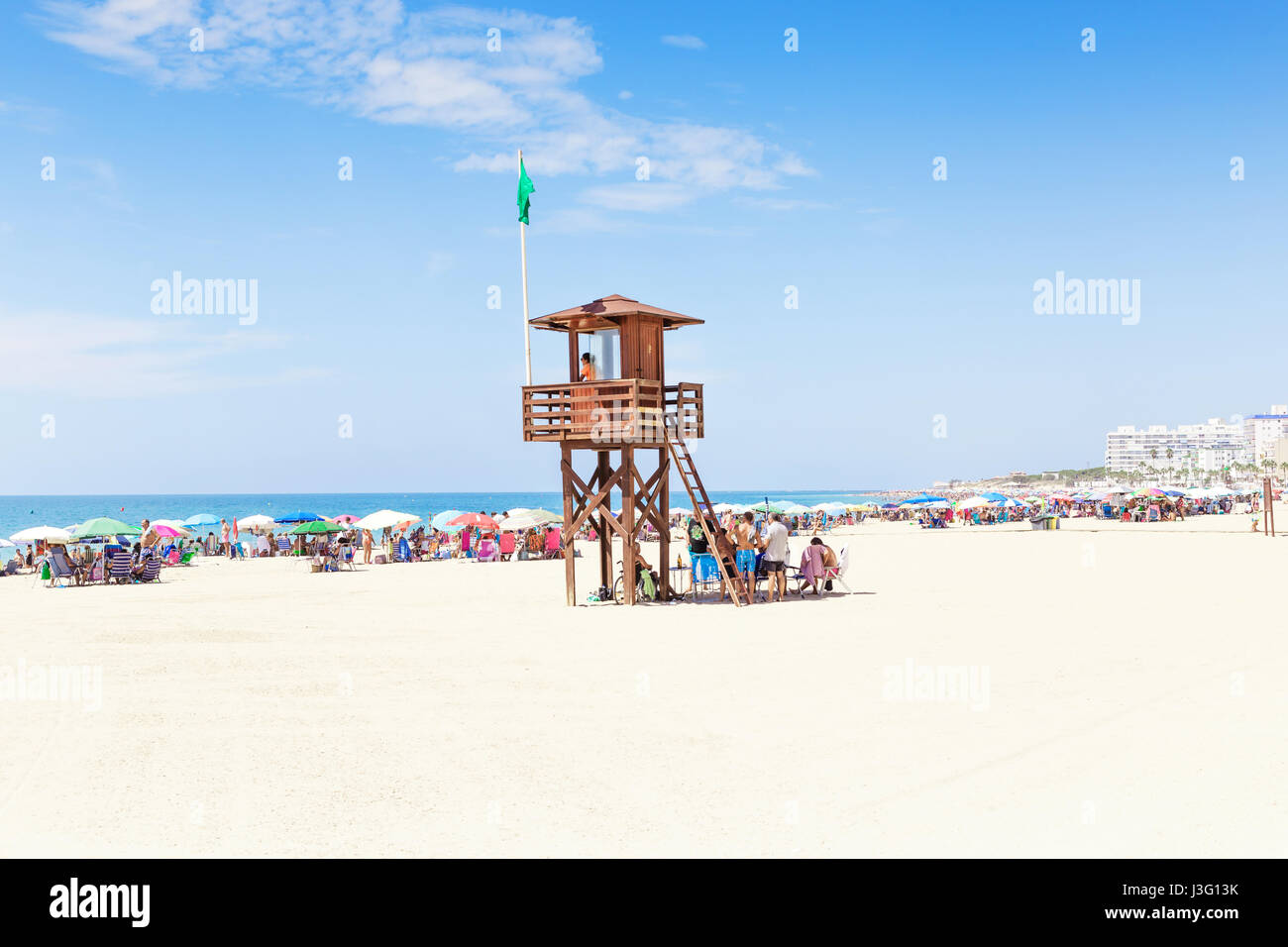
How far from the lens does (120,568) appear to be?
2391cm

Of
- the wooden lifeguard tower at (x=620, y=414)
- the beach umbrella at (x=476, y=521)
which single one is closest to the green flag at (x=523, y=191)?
the wooden lifeguard tower at (x=620, y=414)

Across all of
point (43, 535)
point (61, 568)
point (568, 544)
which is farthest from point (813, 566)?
point (43, 535)

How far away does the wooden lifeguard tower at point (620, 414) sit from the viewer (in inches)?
680

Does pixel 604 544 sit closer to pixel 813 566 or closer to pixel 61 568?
pixel 813 566

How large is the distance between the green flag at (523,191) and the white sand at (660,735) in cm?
801

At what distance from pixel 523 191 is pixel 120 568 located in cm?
1346

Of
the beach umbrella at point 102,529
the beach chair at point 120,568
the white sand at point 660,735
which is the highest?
the beach umbrella at point 102,529

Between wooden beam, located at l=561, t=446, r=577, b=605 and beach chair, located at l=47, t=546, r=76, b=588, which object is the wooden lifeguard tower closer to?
wooden beam, located at l=561, t=446, r=577, b=605

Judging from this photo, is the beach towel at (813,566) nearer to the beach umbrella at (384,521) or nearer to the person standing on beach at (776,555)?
the person standing on beach at (776,555)

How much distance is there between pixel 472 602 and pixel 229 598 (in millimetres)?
5277

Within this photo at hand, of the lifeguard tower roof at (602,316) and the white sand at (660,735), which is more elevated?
the lifeguard tower roof at (602,316)

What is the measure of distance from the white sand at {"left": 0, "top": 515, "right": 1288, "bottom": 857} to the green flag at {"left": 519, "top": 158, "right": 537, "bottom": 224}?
8.01 m
